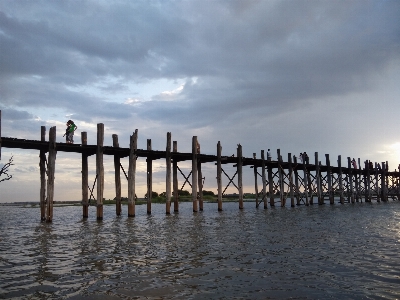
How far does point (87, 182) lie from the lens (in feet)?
72.7

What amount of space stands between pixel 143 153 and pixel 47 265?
1545 centimetres

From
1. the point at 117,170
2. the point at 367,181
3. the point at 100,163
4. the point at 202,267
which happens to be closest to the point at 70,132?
the point at 100,163

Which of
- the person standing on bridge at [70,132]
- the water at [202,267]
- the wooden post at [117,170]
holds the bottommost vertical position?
the water at [202,267]

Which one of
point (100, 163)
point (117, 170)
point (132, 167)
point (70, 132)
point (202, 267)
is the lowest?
point (202, 267)

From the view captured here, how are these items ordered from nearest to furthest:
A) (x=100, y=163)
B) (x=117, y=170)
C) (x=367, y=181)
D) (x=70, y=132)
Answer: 1. (x=100, y=163)
2. (x=70, y=132)
3. (x=117, y=170)
4. (x=367, y=181)

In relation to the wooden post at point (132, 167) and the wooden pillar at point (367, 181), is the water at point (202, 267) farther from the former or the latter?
the wooden pillar at point (367, 181)

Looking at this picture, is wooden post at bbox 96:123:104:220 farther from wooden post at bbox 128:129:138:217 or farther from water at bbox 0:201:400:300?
water at bbox 0:201:400:300

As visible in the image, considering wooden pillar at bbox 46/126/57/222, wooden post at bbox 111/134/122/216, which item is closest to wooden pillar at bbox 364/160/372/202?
wooden post at bbox 111/134/122/216

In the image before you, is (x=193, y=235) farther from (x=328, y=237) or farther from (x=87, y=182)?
(x=87, y=182)

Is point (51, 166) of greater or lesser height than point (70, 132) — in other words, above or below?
below

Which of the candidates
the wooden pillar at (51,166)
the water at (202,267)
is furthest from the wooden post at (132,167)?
the water at (202,267)

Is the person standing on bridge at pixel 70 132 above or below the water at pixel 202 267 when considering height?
above

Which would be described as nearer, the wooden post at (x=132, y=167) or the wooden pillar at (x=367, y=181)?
the wooden post at (x=132, y=167)

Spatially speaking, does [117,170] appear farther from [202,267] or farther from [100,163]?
[202,267]
